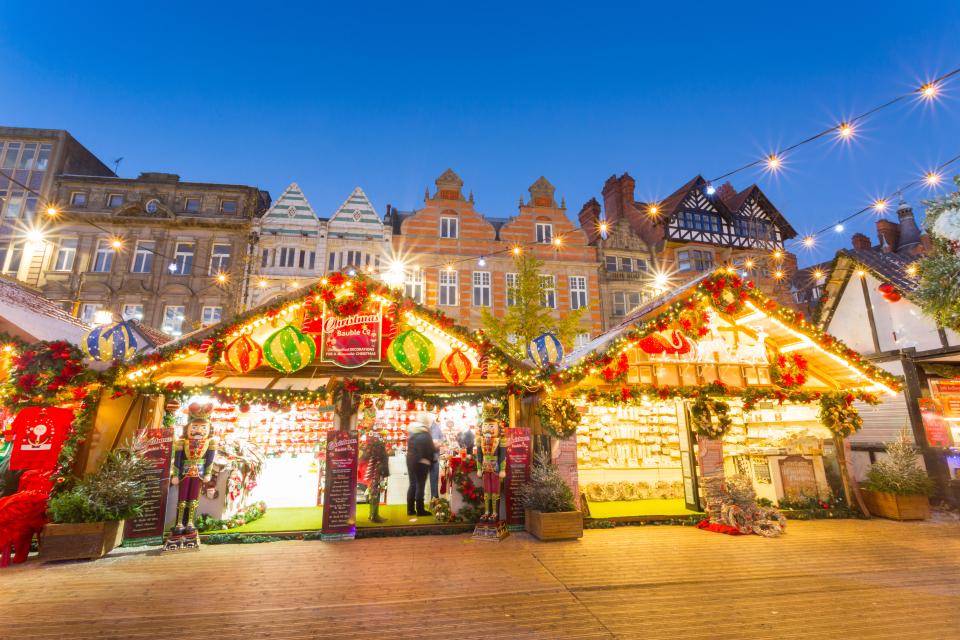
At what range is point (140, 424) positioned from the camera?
709 centimetres

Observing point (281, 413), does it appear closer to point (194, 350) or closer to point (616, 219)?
point (194, 350)

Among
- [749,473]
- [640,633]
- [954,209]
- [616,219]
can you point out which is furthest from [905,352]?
[616,219]

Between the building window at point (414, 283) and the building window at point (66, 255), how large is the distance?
15.1 metres

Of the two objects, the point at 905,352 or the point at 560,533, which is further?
the point at 905,352

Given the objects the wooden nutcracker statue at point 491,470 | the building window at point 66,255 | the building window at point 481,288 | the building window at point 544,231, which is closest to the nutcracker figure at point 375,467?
the wooden nutcracker statue at point 491,470

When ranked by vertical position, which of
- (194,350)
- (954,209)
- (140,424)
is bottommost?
(140,424)

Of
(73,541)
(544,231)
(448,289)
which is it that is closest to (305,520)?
(73,541)

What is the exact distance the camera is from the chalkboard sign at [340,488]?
23.2 ft

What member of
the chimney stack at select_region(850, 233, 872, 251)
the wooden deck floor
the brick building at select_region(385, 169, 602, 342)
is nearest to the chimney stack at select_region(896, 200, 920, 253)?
the chimney stack at select_region(850, 233, 872, 251)

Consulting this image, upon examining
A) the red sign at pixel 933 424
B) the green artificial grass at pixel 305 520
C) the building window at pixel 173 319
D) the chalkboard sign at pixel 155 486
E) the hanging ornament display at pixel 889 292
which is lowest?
the green artificial grass at pixel 305 520

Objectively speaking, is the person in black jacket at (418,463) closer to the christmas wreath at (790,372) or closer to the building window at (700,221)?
the christmas wreath at (790,372)

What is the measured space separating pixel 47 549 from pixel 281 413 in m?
4.21

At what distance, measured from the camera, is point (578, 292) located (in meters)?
21.9

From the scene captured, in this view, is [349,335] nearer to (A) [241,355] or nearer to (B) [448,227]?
(A) [241,355]
